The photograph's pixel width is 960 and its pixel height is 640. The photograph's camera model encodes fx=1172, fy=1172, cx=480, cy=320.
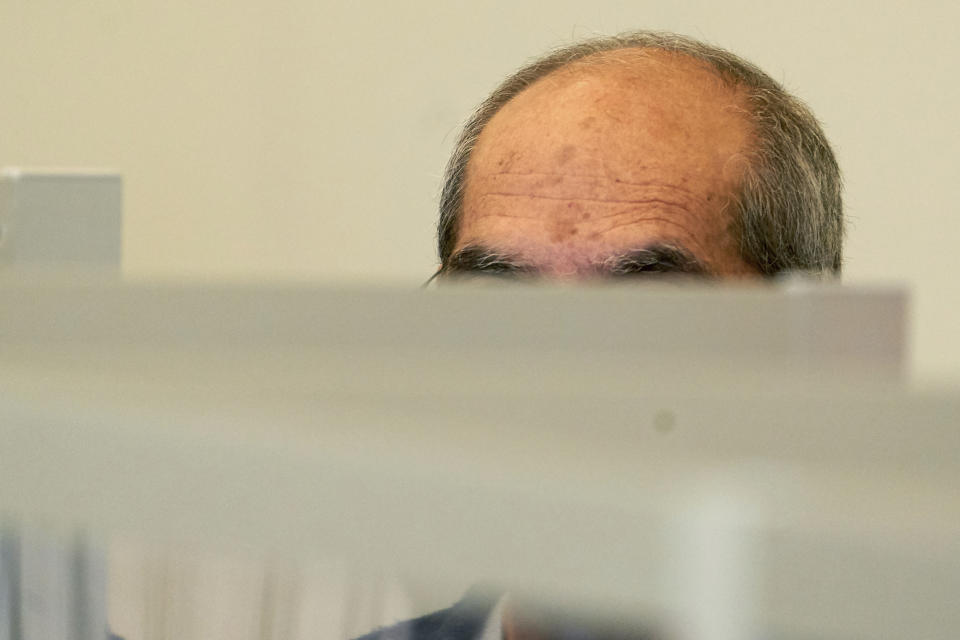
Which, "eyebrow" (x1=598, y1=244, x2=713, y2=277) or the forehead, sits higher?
the forehead

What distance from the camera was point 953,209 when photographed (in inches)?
61.2

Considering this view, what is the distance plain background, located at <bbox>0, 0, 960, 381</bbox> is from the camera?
1588 millimetres

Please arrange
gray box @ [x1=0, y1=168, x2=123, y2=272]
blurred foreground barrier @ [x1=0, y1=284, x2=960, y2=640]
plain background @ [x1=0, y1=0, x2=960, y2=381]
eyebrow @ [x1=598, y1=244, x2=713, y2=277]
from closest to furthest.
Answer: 1. blurred foreground barrier @ [x1=0, y1=284, x2=960, y2=640]
2. gray box @ [x1=0, y1=168, x2=123, y2=272]
3. eyebrow @ [x1=598, y1=244, x2=713, y2=277]
4. plain background @ [x1=0, y1=0, x2=960, y2=381]

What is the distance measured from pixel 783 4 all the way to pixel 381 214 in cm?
67

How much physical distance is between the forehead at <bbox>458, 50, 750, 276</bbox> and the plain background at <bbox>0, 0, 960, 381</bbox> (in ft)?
2.42

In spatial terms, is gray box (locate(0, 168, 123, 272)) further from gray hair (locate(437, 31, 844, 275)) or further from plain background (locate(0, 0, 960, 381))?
plain background (locate(0, 0, 960, 381))

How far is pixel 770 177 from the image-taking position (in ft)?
2.90

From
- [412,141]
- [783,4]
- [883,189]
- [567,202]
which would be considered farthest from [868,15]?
[567,202]

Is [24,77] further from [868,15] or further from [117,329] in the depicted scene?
[117,329]

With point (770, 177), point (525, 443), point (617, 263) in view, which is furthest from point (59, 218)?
point (770, 177)

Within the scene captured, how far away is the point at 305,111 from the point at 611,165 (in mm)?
1100

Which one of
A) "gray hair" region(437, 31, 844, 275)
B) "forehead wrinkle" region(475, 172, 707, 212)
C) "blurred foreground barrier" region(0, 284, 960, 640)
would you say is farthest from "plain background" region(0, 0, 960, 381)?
"blurred foreground barrier" region(0, 284, 960, 640)

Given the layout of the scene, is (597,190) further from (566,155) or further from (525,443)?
(525,443)

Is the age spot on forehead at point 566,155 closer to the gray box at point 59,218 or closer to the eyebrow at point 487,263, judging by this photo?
the eyebrow at point 487,263
